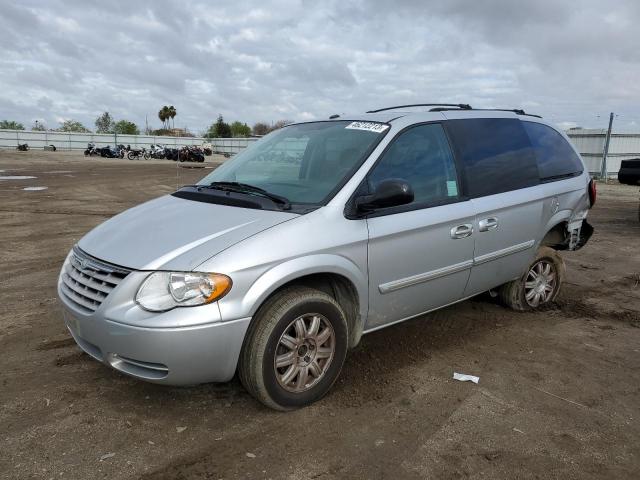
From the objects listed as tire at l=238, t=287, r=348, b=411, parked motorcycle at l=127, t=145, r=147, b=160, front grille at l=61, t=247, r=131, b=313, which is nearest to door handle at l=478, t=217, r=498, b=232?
tire at l=238, t=287, r=348, b=411

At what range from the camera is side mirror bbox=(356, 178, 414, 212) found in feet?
10.7

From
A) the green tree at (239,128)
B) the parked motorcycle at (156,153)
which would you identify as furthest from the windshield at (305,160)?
the green tree at (239,128)

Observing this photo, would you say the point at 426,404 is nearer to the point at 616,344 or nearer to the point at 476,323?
the point at 476,323

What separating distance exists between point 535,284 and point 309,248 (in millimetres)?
3020

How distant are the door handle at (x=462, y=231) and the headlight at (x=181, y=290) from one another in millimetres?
1840

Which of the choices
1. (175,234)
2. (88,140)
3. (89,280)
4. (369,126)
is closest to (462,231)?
(369,126)

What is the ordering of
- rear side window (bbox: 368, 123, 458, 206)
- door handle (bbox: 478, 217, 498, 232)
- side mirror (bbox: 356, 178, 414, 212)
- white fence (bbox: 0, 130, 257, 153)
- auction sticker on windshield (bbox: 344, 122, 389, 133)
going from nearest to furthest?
1. side mirror (bbox: 356, 178, 414, 212)
2. rear side window (bbox: 368, 123, 458, 206)
3. auction sticker on windshield (bbox: 344, 122, 389, 133)
4. door handle (bbox: 478, 217, 498, 232)
5. white fence (bbox: 0, 130, 257, 153)

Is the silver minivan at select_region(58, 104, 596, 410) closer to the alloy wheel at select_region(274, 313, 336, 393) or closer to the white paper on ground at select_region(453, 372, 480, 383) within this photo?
the alloy wheel at select_region(274, 313, 336, 393)

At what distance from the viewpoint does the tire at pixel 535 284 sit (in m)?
5.01

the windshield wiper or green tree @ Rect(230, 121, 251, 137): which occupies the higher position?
green tree @ Rect(230, 121, 251, 137)

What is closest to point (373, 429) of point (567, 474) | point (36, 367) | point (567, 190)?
point (567, 474)

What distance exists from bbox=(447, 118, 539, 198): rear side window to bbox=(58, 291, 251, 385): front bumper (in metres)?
2.23

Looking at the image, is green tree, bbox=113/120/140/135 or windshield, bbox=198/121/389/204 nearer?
windshield, bbox=198/121/389/204

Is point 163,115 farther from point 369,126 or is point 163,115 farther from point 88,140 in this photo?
point 369,126
